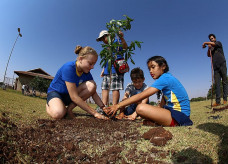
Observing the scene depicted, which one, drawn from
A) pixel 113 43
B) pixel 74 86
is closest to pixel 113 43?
pixel 113 43

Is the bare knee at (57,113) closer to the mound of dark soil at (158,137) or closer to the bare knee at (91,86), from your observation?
the bare knee at (91,86)

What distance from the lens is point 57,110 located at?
272cm

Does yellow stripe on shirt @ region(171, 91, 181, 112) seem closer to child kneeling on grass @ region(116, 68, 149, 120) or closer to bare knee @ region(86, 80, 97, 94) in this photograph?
child kneeling on grass @ region(116, 68, 149, 120)

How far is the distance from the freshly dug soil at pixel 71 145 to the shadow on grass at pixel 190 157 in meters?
0.10

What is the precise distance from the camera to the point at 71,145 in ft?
4.92

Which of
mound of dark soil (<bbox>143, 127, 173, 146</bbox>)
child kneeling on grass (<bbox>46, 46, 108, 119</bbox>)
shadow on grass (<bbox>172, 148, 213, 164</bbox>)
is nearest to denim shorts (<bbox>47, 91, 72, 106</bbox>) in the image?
child kneeling on grass (<bbox>46, 46, 108, 119</bbox>)

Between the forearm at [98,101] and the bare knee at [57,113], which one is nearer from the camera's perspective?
the bare knee at [57,113]

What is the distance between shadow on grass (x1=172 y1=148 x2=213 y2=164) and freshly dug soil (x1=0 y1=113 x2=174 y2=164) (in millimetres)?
101

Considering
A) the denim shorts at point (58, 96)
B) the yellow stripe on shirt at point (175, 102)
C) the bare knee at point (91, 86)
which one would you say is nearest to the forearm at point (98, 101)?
the bare knee at point (91, 86)

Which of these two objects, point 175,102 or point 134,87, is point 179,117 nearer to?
point 175,102

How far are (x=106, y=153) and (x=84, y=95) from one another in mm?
1970

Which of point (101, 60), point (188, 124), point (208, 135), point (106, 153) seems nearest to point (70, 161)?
point (106, 153)

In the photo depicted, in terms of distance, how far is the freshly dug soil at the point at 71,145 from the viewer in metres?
1.32

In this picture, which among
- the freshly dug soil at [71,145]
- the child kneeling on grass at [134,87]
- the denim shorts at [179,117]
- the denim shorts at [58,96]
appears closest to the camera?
the freshly dug soil at [71,145]
